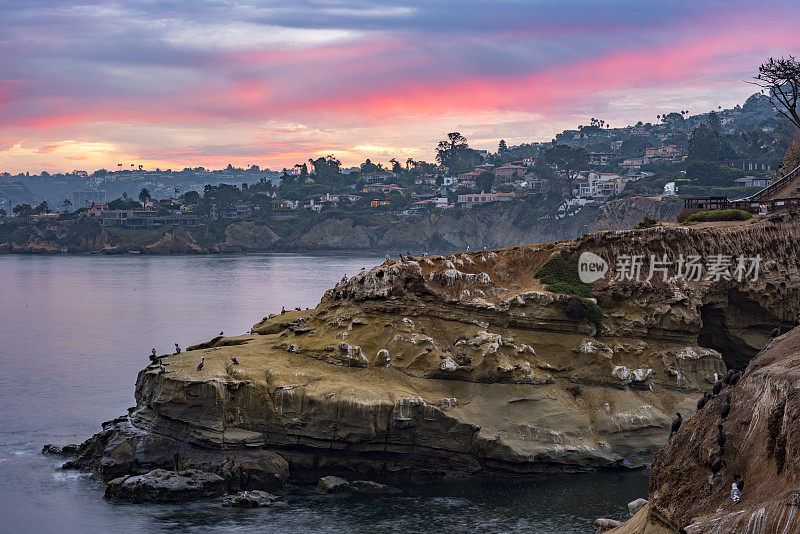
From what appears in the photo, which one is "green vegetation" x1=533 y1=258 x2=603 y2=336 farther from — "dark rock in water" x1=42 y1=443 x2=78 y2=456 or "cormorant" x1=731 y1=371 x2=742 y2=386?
"dark rock in water" x1=42 y1=443 x2=78 y2=456

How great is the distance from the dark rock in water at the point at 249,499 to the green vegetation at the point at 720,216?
34736mm

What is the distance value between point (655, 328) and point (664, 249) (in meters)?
5.63

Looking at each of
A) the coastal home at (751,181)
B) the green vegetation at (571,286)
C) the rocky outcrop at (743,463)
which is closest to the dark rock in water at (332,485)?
the green vegetation at (571,286)

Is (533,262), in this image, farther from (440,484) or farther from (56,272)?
(56,272)

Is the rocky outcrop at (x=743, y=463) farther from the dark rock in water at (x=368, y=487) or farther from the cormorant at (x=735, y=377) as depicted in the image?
the dark rock in water at (x=368, y=487)

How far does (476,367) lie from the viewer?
44469 mm

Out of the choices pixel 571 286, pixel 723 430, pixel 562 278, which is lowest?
pixel 723 430

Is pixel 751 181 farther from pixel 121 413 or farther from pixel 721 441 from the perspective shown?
pixel 721 441

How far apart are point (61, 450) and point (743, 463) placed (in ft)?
126

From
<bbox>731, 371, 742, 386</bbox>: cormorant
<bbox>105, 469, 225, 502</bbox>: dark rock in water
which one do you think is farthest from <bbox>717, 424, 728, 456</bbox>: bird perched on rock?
<bbox>105, 469, 225, 502</bbox>: dark rock in water

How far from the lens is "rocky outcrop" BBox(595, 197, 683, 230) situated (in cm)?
15862

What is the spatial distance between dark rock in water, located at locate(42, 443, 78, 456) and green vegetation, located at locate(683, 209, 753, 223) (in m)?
40.9

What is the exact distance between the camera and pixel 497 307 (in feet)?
156

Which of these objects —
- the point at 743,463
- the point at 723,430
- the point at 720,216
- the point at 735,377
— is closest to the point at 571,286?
the point at 720,216
